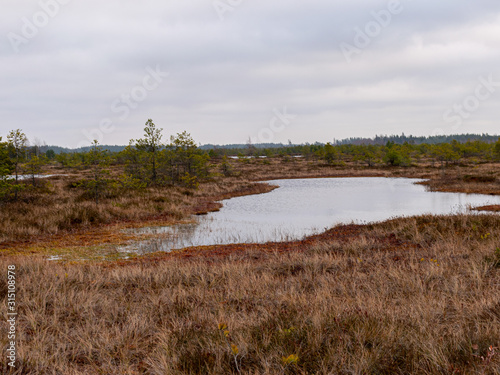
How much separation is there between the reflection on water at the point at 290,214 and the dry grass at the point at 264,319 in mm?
7016

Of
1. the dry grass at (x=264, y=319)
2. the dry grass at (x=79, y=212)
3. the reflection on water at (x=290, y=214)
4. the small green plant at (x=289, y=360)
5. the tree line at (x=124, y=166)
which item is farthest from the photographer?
the tree line at (x=124, y=166)

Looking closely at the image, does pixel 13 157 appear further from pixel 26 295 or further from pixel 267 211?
pixel 26 295

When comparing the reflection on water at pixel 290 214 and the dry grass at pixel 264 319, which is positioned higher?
the dry grass at pixel 264 319

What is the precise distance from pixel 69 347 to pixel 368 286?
5.07 meters

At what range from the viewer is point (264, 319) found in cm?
468

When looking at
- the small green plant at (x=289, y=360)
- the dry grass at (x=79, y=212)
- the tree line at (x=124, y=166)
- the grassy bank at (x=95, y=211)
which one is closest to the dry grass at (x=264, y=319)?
the small green plant at (x=289, y=360)

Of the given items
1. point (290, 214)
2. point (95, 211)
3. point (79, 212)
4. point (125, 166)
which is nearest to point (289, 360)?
point (79, 212)

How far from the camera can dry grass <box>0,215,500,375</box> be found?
3553 millimetres

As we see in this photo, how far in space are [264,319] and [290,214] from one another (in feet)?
61.4

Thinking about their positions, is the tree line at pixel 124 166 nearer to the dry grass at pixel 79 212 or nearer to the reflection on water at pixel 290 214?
the dry grass at pixel 79 212

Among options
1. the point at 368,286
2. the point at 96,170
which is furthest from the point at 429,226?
the point at 96,170

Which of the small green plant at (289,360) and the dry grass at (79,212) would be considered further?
the dry grass at (79,212)

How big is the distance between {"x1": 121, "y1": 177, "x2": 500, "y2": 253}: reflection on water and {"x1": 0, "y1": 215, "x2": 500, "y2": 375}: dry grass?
7.02m

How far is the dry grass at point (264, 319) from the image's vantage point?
11.7 ft
